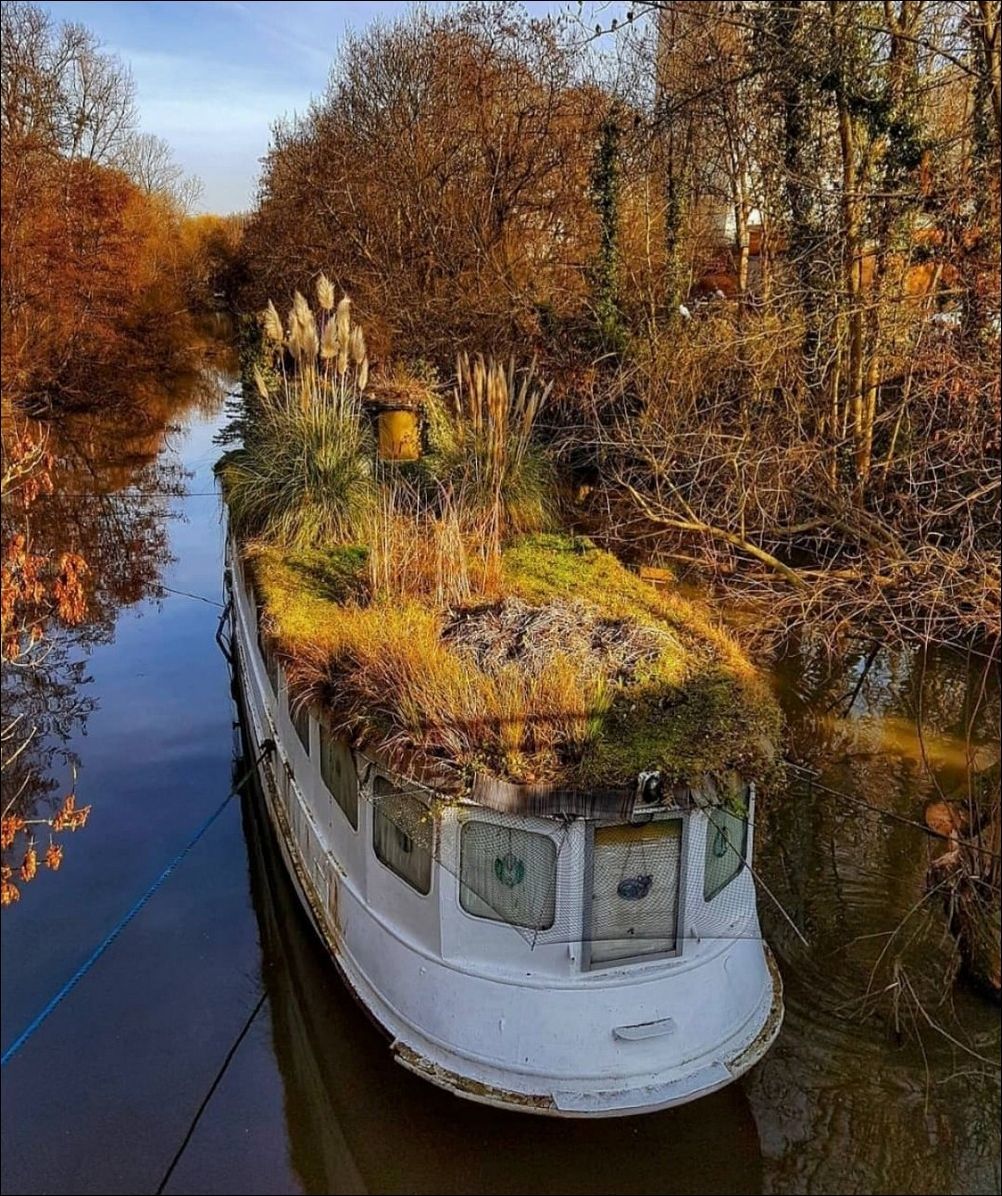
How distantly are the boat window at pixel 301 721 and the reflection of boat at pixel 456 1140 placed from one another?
1.60m

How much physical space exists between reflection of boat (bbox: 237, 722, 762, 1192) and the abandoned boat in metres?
0.62

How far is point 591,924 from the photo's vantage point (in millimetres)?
4578

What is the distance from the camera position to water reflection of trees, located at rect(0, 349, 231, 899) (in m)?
8.15

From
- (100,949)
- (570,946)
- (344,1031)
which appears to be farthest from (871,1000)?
(100,949)

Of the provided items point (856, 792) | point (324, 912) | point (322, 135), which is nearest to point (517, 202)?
point (322, 135)

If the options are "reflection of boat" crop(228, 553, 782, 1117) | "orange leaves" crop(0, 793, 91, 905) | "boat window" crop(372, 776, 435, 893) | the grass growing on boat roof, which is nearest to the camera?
"reflection of boat" crop(228, 553, 782, 1117)

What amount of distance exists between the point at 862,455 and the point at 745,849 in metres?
6.18

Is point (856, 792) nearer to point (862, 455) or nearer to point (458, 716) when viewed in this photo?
point (862, 455)

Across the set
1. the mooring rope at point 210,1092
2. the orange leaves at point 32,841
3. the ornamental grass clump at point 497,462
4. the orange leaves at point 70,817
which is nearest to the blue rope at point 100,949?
the orange leaves at point 32,841

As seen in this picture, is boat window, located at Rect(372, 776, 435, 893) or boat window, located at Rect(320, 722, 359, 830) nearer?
boat window, located at Rect(372, 776, 435, 893)

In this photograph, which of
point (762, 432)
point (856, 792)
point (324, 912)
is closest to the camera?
point (324, 912)

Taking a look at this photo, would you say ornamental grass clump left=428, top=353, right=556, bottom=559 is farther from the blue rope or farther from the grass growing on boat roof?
the blue rope

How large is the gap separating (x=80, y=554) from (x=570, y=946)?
12.5 m

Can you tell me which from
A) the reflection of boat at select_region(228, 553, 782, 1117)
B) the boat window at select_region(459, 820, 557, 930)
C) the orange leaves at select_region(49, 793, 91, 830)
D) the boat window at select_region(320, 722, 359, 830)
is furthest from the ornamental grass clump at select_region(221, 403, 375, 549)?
the boat window at select_region(459, 820, 557, 930)
